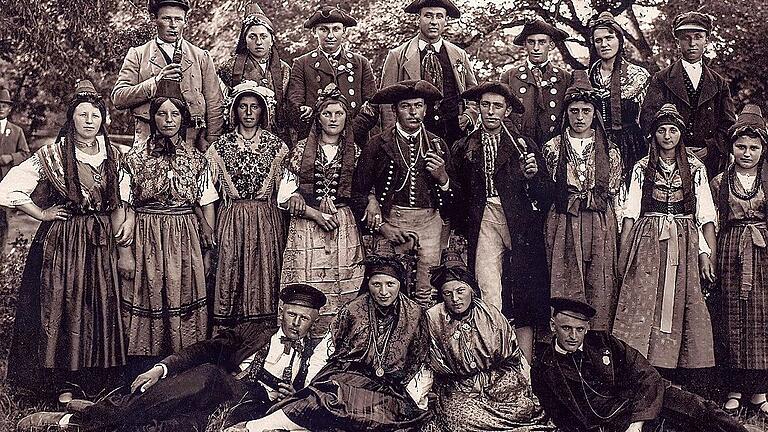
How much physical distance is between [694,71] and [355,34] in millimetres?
2318

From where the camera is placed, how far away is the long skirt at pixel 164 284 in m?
6.70

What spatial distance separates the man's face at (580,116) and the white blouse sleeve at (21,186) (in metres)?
3.45

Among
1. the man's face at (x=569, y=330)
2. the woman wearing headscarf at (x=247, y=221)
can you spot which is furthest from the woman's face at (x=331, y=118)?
the man's face at (x=569, y=330)

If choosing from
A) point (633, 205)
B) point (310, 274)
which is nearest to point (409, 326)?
point (310, 274)

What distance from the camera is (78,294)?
667 cm

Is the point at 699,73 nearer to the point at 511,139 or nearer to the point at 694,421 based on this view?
the point at 511,139

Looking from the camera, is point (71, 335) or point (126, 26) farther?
point (126, 26)

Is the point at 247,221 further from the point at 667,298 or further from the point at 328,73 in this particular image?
the point at 667,298

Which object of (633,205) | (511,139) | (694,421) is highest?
(511,139)

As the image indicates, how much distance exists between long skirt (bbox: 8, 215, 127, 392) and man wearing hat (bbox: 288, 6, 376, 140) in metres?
1.48

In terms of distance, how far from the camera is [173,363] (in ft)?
21.6

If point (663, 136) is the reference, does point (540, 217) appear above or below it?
below

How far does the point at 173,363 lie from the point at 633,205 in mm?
3135

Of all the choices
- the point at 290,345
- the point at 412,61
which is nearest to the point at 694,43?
the point at 412,61
